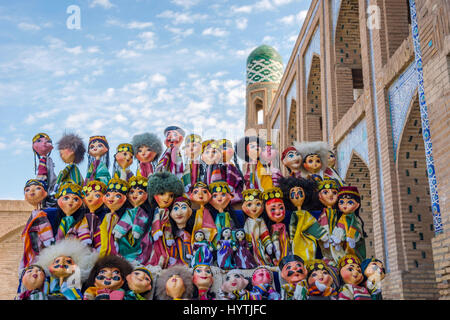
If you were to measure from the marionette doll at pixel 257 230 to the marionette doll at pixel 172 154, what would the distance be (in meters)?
1.53

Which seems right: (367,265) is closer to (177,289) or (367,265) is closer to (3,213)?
(177,289)

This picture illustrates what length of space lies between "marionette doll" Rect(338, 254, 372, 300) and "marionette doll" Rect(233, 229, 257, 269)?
34.6 inches

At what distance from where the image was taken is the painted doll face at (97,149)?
6.03 metres

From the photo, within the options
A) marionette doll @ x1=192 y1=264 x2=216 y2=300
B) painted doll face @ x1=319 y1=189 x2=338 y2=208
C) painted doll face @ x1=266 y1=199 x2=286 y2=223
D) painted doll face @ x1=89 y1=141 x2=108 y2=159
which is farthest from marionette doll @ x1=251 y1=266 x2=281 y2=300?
painted doll face @ x1=89 y1=141 x2=108 y2=159

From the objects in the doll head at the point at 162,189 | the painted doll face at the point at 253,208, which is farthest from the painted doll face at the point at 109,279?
the painted doll face at the point at 253,208

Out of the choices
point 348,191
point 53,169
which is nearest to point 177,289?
point 348,191

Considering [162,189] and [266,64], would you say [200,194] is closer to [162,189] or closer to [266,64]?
[162,189]

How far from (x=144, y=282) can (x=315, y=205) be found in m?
2.08

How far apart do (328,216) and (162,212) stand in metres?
1.73

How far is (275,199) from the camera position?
192 inches

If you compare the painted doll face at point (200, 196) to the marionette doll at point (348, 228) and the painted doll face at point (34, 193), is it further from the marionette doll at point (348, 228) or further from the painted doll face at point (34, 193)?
the painted doll face at point (34, 193)

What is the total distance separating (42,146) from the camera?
19.7 feet

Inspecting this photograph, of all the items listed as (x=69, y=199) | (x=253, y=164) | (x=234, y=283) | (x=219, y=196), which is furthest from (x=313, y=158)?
(x=69, y=199)

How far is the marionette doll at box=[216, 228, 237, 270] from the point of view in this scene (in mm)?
4707
